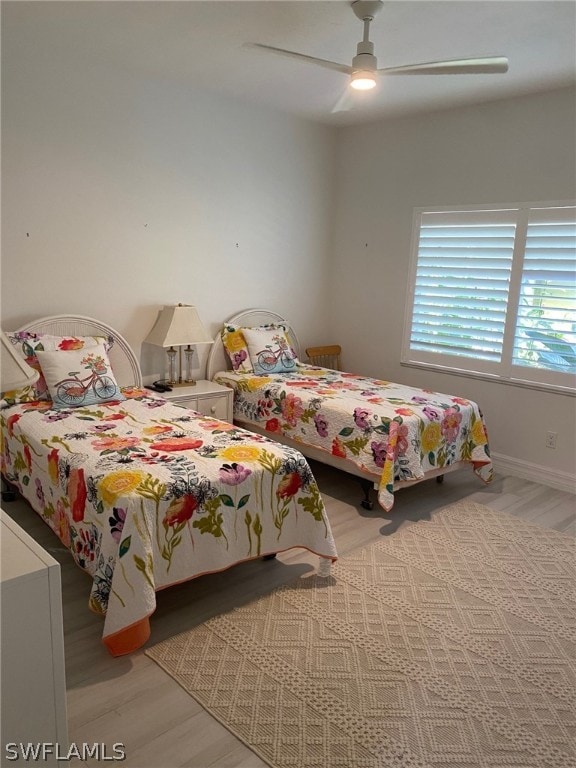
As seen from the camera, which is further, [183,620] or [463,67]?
[463,67]

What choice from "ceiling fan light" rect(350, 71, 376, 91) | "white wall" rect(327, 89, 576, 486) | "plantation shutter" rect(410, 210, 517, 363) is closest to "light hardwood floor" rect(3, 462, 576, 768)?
"white wall" rect(327, 89, 576, 486)

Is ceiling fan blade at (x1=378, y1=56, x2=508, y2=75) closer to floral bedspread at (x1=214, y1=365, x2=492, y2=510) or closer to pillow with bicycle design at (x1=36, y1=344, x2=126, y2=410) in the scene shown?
floral bedspread at (x1=214, y1=365, x2=492, y2=510)

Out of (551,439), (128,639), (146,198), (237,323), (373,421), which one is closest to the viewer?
(128,639)

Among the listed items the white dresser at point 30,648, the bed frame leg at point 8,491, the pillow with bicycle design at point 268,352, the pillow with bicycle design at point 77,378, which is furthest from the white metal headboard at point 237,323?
the white dresser at point 30,648

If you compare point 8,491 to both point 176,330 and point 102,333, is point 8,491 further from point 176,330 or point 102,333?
point 176,330

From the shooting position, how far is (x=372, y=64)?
258 centimetres

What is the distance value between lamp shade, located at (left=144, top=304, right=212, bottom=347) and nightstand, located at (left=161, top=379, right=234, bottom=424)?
1.13 ft

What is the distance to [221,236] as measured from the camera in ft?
14.6

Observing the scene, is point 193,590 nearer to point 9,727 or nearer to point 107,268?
point 9,727

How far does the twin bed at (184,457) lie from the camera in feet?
7.27

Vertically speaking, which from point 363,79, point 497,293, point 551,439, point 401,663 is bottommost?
point 401,663

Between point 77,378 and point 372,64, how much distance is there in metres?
2.29

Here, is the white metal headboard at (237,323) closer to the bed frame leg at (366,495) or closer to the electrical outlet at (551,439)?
the bed frame leg at (366,495)

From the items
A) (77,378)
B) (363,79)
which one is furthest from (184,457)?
(363,79)
